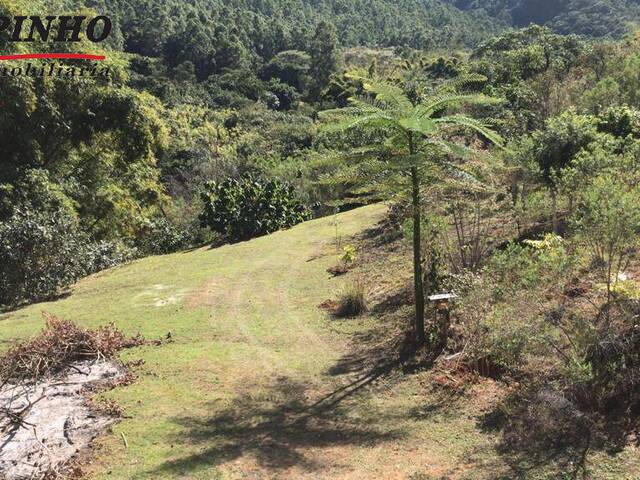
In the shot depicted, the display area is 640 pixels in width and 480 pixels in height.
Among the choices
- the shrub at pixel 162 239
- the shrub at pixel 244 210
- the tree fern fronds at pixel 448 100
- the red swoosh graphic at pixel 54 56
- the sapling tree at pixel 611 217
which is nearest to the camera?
the sapling tree at pixel 611 217

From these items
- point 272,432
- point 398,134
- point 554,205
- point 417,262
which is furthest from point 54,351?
point 554,205

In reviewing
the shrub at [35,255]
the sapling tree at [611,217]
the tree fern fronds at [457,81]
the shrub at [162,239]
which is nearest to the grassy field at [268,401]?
the shrub at [35,255]

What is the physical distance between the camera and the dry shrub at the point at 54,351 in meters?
8.34

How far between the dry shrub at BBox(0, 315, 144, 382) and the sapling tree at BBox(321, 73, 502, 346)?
5.01 metres

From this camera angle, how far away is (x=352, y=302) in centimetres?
1145

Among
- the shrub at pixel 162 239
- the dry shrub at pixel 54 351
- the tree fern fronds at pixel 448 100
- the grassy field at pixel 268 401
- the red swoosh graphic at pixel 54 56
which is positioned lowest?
the shrub at pixel 162 239

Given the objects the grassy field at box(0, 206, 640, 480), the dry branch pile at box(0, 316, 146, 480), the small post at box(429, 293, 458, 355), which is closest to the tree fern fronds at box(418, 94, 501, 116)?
the small post at box(429, 293, 458, 355)

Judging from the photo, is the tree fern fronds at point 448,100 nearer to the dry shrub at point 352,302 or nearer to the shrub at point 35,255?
the dry shrub at point 352,302

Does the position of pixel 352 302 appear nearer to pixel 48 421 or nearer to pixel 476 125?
pixel 476 125

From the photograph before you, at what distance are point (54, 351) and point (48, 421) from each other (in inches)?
68.6

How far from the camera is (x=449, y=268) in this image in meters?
11.0

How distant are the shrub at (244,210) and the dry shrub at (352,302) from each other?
34.4 ft

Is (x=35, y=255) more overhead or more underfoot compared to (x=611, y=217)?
more underfoot

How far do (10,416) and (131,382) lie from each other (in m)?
2.06
